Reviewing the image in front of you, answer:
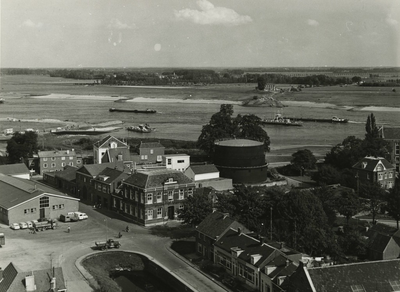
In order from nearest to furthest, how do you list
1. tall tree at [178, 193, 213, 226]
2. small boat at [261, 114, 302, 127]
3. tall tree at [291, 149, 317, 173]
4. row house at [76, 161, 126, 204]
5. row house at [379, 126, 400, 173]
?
tall tree at [178, 193, 213, 226] → row house at [76, 161, 126, 204] → tall tree at [291, 149, 317, 173] → row house at [379, 126, 400, 173] → small boat at [261, 114, 302, 127]

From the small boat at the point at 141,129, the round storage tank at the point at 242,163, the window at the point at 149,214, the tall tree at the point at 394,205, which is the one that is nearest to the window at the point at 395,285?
the tall tree at the point at 394,205

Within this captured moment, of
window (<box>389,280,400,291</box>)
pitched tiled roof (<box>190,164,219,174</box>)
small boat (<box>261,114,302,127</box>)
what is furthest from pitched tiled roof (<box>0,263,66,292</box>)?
small boat (<box>261,114,302,127</box>)

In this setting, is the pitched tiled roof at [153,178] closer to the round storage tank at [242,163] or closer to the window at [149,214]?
the window at [149,214]

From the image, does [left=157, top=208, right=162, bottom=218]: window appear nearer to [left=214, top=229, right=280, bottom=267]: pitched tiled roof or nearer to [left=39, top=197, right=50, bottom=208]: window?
[left=39, top=197, right=50, bottom=208]: window

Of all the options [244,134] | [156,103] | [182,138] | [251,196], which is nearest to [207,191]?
[251,196]

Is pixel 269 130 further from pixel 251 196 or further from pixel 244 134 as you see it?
pixel 251 196

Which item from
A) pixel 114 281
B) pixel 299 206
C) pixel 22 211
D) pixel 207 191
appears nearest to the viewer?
pixel 114 281

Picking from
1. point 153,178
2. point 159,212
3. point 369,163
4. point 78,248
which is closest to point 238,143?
point 369,163
